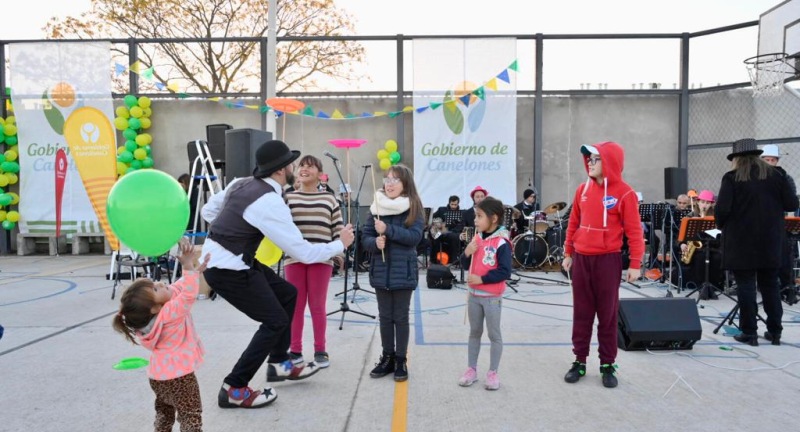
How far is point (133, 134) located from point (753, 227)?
42.8 ft

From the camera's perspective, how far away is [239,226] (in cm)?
352

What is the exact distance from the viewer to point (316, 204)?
4.56 metres

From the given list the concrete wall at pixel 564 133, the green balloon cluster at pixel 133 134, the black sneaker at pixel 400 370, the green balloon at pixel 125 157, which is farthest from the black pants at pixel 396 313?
the green balloon at pixel 125 157

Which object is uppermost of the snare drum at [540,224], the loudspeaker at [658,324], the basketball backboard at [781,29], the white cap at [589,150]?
the basketball backboard at [781,29]

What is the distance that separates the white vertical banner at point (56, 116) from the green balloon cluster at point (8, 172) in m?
0.21

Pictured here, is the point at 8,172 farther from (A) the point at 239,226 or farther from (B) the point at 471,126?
(A) the point at 239,226

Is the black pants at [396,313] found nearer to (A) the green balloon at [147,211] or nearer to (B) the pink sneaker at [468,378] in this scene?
(B) the pink sneaker at [468,378]

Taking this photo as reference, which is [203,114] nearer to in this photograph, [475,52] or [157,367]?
[475,52]

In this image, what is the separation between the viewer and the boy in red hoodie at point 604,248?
4086 mm

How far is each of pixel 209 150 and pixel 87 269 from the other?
173 inches

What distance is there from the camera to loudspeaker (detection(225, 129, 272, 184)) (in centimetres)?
759

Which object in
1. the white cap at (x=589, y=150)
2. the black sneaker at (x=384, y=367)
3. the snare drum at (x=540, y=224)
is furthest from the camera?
the snare drum at (x=540, y=224)

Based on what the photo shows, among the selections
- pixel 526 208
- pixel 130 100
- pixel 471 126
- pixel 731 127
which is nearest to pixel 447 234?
pixel 526 208

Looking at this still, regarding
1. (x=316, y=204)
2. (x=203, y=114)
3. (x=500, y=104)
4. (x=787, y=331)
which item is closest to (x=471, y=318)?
(x=316, y=204)
